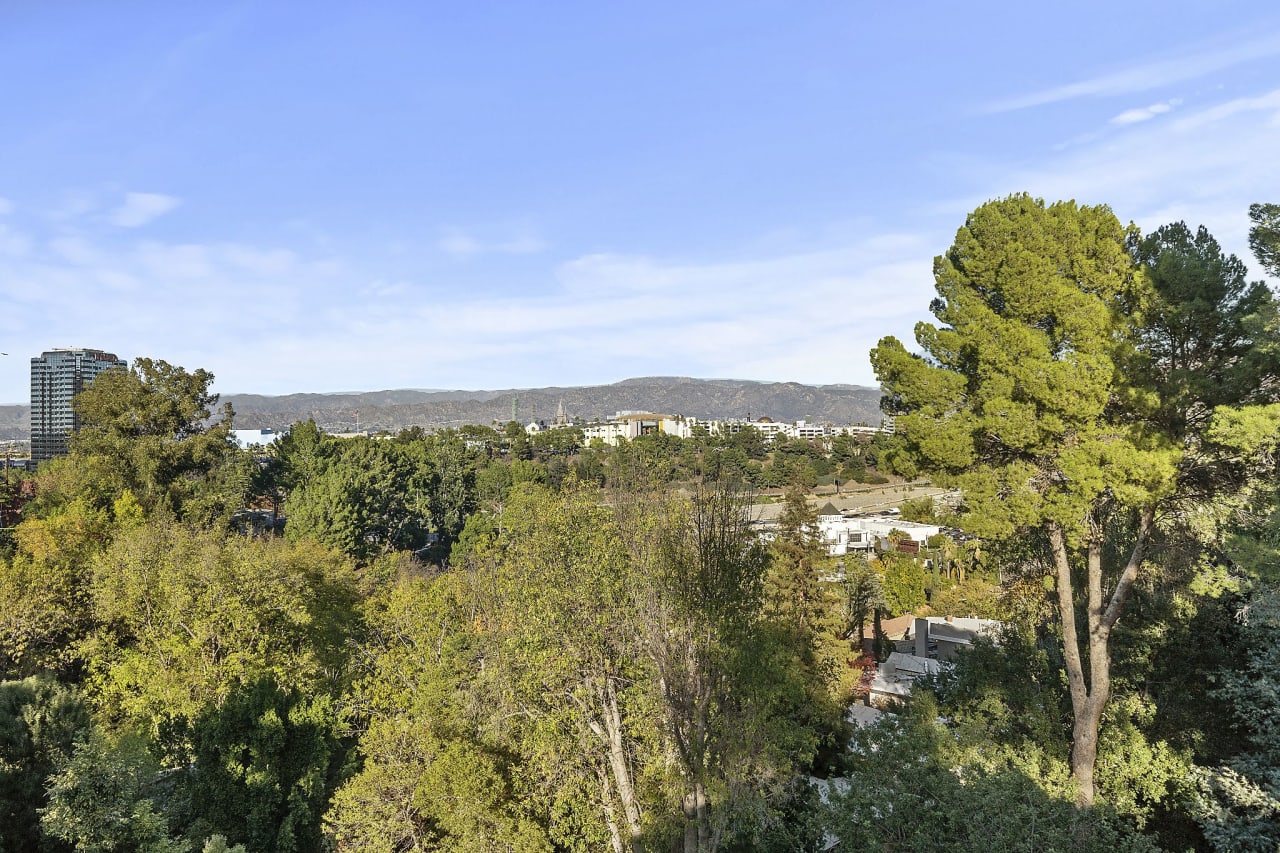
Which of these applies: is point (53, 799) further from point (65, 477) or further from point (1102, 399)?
point (65, 477)

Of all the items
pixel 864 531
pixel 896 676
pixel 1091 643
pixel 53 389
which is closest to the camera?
pixel 1091 643

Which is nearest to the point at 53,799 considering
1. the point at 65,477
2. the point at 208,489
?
the point at 208,489

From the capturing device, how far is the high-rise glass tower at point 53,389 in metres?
102

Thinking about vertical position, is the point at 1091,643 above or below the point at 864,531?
above

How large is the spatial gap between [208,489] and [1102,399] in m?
31.4

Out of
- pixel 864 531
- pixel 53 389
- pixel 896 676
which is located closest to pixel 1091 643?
pixel 896 676

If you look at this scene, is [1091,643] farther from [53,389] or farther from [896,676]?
[53,389]

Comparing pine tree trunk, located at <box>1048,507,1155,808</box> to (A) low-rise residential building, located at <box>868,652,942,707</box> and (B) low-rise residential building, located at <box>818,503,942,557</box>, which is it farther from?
(B) low-rise residential building, located at <box>818,503,942,557</box>

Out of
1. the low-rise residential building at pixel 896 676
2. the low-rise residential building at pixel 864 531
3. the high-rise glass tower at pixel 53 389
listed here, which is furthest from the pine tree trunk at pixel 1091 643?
the high-rise glass tower at pixel 53 389

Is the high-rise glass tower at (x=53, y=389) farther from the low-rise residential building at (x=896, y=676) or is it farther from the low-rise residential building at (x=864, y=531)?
the low-rise residential building at (x=896, y=676)

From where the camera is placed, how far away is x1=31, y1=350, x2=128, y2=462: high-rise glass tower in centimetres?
10175

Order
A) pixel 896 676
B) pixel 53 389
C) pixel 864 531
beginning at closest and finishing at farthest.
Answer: pixel 896 676
pixel 864 531
pixel 53 389

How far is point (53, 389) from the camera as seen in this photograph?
4134 inches

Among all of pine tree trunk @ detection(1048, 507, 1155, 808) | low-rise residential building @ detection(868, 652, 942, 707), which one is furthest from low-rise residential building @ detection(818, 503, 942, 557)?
pine tree trunk @ detection(1048, 507, 1155, 808)
